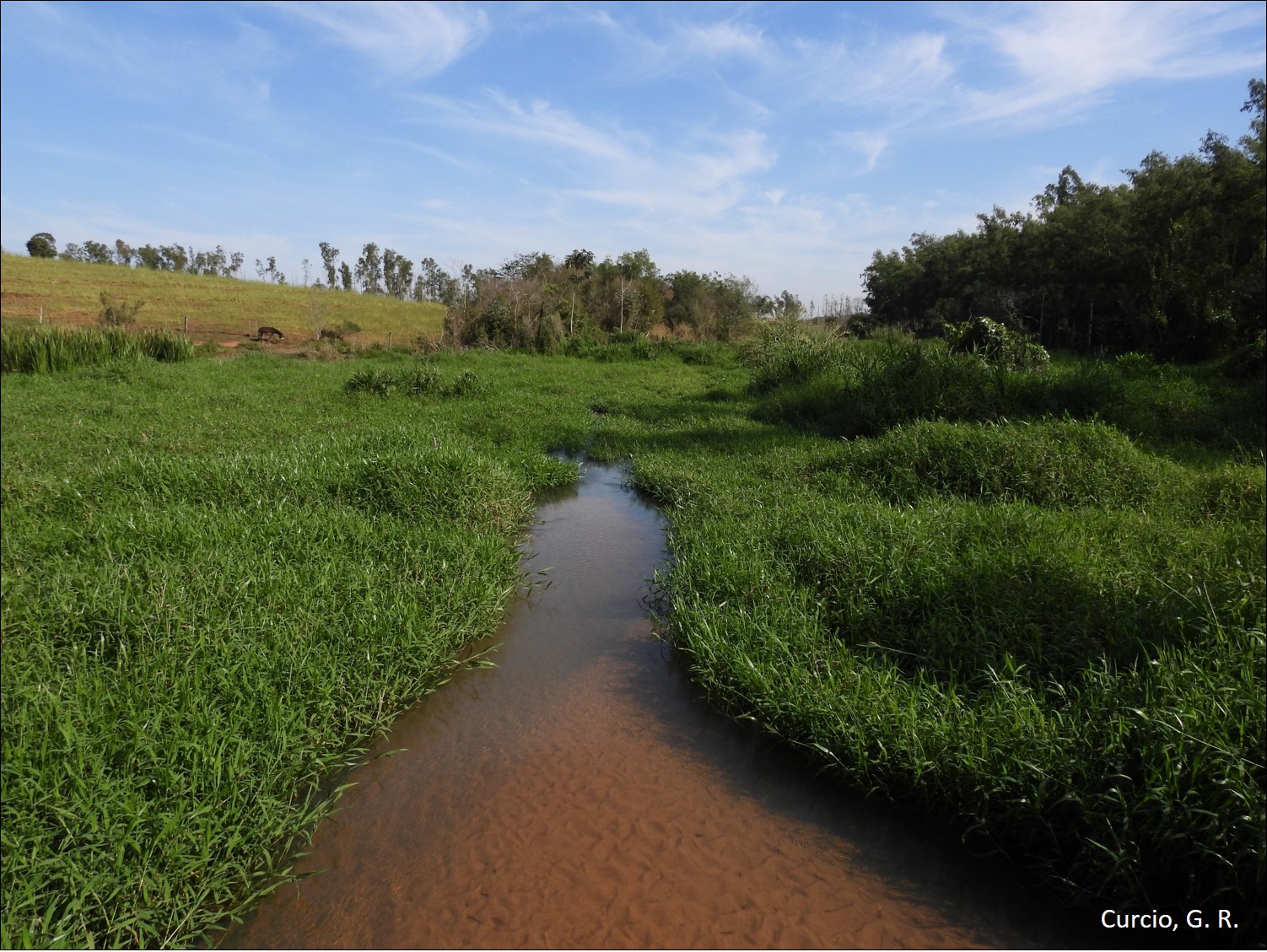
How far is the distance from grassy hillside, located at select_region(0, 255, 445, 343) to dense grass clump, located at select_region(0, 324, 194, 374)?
847 centimetres

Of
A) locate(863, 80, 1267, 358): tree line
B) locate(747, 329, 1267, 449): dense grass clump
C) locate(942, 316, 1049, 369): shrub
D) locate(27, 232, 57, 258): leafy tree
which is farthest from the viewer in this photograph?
locate(27, 232, 57, 258): leafy tree

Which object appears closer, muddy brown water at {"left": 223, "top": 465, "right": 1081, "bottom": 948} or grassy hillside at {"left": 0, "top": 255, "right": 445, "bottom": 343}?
muddy brown water at {"left": 223, "top": 465, "right": 1081, "bottom": 948}

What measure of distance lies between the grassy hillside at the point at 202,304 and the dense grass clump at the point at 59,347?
8.47 metres

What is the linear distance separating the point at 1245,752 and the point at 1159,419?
7.02 metres

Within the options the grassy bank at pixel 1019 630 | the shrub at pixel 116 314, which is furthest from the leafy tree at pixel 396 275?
the grassy bank at pixel 1019 630

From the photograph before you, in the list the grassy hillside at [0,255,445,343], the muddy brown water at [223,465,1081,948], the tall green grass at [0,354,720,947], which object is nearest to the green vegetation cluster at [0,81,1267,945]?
the tall green grass at [0,354,720,947]

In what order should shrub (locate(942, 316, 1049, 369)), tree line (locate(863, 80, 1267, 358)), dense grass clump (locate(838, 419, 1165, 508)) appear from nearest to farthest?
1. dense grass clump (locate(838, 419, 1165, 508))
2. shrub (locate(942, 316, 1049, 369))
3. tree line (locate(863, 80, 1267, 358))

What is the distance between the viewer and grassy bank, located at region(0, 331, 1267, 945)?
2236 millimetres

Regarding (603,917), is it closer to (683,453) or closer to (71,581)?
(71,581)

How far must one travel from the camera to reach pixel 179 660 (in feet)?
9.93

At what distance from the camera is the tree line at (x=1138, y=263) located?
13219 mm

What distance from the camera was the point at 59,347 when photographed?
46.7ft

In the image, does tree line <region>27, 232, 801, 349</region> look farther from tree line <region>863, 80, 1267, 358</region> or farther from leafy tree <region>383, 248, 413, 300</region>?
leafy tree <region>383, 248, 413, 300</region>

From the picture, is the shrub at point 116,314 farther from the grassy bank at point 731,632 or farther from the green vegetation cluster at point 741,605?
the grassy bank at point 731,632
